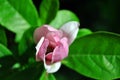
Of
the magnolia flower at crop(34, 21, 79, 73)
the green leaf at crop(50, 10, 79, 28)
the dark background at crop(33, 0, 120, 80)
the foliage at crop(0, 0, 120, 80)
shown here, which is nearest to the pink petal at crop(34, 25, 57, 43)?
the magnolia flower at crop(34, 21, 79, 73)

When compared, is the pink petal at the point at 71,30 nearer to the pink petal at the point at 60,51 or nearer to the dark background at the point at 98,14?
the pink petal at the point at 60,51

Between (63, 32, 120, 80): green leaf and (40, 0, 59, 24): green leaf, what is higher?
(40, 0, 59, 24): green leaf

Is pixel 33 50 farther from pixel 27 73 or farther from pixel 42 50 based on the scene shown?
pixel 42 50

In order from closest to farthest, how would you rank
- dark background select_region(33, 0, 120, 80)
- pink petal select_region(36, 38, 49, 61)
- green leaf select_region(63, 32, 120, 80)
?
pink petal select_region(36, 38, 49, 61) < green leaf select_region(63, 32, 120, 80) < dark background select_region(33, 0, 120, 80)

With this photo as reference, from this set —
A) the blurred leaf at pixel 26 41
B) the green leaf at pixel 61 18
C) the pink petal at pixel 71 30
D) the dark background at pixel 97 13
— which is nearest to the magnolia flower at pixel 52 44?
the pink petal at pixel 71 30

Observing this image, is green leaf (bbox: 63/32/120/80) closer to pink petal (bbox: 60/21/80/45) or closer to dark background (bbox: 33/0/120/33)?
pink petal (bbox: 60/21/80/45)

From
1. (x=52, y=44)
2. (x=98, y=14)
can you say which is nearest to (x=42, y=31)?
(x=52, y=44)

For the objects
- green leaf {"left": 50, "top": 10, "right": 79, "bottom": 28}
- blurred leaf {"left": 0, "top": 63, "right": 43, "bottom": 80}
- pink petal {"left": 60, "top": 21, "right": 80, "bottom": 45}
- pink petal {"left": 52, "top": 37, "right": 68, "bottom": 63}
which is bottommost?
blurred leaf {"left": 0, "top": 63, "right": 43, "bottom": 80}

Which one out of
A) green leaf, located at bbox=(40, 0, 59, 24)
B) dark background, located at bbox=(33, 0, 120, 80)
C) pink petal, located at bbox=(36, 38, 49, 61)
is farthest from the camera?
dark background, located at bbox=(33, 0, 120, 80)
